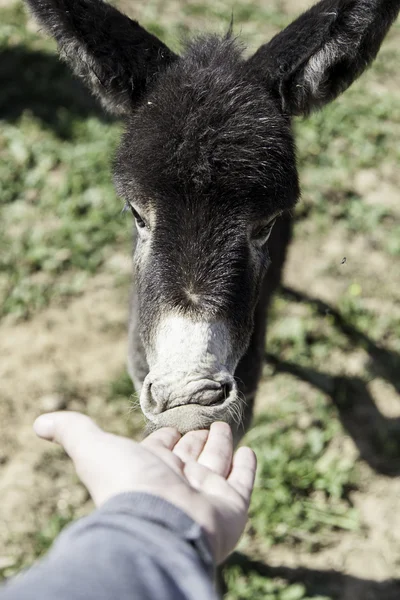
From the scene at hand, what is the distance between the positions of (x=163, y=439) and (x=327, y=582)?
8.99 feet

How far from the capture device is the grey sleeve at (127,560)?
1398 millimetres

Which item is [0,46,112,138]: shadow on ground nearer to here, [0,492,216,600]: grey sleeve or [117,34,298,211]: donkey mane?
[117,34,298,211]: donkey mane

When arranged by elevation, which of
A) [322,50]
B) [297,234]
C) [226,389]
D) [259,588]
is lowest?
[259,588]

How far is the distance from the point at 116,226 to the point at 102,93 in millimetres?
2909

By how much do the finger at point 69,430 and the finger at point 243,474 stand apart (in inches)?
20.8

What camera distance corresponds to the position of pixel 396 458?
16.9 ft

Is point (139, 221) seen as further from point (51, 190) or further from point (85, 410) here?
point (51, 190)

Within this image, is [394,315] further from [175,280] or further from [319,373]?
[175,280]

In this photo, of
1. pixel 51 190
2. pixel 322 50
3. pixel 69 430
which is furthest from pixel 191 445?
pixel 51 190

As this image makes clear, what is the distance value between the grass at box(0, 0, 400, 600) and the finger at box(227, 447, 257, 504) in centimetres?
235

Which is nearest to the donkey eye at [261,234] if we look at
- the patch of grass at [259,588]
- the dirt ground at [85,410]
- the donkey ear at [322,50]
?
the donkey ear at [322,50]

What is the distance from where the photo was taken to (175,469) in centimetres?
208

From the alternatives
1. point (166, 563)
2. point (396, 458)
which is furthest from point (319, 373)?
point (166, 563)

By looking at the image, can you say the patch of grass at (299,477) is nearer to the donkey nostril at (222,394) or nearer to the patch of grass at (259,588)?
the patch of grass at (259,588)
